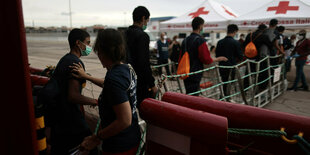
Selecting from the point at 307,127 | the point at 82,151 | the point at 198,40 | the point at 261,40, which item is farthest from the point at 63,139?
the point at 261,40

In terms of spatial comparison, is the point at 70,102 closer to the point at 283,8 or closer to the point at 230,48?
the point at 230,48

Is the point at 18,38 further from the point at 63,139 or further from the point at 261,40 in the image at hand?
the point at 261,40

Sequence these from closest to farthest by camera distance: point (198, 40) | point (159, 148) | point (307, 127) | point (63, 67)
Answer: point (307, 127) → point (159, 148) → point (63, 67) → point (198, 40)

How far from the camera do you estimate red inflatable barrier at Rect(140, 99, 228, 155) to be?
1.33 meters

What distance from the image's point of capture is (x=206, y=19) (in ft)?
29.5

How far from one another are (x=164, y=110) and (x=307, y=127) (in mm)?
957

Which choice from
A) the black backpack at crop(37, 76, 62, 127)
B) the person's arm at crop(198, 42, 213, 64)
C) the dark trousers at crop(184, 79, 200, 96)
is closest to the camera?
the black backpack at crop(37, 76, 62, 127)

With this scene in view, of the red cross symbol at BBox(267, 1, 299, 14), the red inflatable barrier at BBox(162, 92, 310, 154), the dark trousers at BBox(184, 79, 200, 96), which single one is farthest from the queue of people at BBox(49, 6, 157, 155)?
the red cross symbol at BBox(267, 1, 299, 14)

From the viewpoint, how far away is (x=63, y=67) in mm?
1946

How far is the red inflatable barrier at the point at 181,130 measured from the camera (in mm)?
1325

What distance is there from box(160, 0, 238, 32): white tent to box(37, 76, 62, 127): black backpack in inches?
303

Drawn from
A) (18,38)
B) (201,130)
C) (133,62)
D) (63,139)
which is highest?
(18,38)

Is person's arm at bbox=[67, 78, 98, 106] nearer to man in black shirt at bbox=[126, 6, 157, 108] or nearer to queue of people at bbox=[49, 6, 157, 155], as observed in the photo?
queue of people at bbox=[49, 6, 157, 155]

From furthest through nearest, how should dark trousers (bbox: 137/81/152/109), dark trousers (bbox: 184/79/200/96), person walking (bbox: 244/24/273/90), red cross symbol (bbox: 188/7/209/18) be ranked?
red cross symbol (bbox: 188/7/209/18)
person walking (bbox: 244/24/273/90)
dark trousers (bbox: 184/79/200/96)
dark trousers (bbox: 137/81/152/109)
